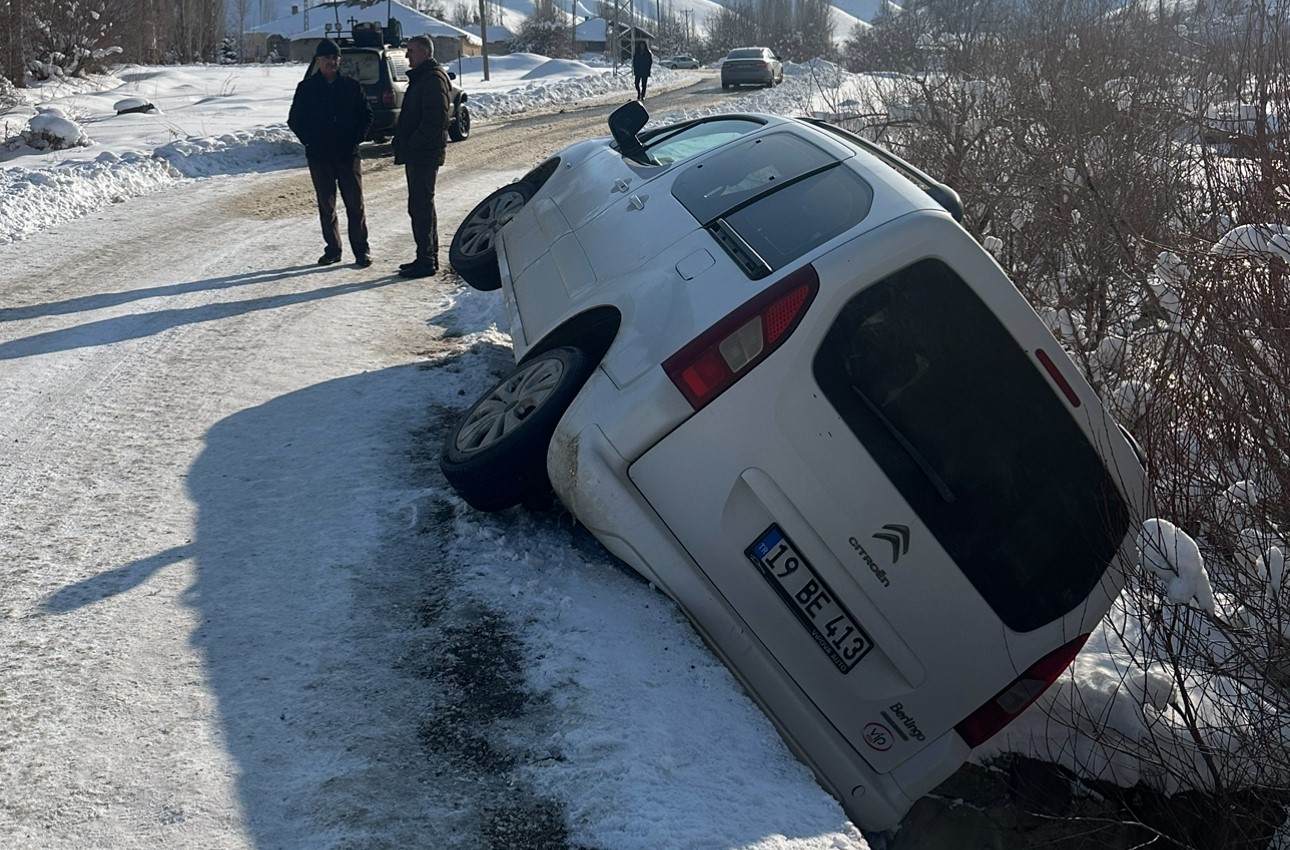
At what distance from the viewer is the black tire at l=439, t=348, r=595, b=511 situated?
443cm

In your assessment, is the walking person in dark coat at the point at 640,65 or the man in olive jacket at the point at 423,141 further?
the walking person in dark coat at the point at 640,65

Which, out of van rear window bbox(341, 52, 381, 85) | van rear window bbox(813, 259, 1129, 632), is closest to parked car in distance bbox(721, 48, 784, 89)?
van rear window bbox(341, 52, 381, 85)

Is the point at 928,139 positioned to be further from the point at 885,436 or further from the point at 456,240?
the point at 885,436

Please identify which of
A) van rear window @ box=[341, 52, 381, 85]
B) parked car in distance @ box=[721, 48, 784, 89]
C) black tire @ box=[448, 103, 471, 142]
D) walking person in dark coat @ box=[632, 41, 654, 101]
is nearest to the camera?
van rear window @ box=[341, 52, 381, 85]

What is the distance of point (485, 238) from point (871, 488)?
4703 millimetres

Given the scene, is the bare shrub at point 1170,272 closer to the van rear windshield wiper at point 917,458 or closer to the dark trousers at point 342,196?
the van rear windshield wiper at point 917,458

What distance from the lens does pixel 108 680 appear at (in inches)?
143

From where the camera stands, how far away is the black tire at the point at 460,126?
2011 cm

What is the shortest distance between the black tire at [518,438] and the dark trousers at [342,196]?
5255 mm

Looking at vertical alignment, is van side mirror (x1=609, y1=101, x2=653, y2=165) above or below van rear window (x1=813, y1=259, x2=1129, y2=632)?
above

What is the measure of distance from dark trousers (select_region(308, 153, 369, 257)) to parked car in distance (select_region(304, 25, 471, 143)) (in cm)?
787

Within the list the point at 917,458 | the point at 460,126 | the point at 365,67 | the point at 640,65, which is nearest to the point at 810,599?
the point at 917,458

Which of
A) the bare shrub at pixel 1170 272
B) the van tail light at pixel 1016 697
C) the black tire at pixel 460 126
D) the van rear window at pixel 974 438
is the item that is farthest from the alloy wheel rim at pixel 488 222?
the black tire at pixel 460 126

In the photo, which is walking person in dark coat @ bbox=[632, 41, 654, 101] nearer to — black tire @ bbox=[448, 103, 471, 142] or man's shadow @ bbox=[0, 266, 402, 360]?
black tire @ bbox=[448, 103, 471, 142]
